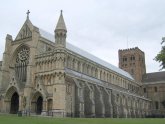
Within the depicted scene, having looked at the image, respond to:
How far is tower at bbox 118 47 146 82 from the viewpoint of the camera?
112 m

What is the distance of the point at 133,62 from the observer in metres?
113

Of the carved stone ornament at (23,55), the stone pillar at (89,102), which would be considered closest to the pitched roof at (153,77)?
the stone pillar at (89,102)

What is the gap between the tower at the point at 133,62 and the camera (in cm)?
11162

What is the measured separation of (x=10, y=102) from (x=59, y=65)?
52.5 feet

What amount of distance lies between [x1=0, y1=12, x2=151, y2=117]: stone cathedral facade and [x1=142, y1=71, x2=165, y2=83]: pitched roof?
41084mm

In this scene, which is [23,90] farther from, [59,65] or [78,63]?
[78,63]

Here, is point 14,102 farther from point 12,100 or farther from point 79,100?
point 79,100

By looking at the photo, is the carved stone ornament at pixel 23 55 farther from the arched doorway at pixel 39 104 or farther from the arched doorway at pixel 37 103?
the arched doorway at pixel 39 104

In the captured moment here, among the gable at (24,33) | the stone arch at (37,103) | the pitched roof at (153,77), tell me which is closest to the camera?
the stone arch at (37,103)

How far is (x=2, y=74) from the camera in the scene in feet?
203

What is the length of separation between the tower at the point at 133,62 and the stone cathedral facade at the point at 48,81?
4354cm

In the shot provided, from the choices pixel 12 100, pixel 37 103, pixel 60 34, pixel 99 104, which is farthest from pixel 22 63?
pixel 99 104

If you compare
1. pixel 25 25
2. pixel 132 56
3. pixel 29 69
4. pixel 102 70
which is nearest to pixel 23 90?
pixel 29 69

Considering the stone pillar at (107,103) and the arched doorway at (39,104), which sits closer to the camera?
the arched doorway at (39,104)
